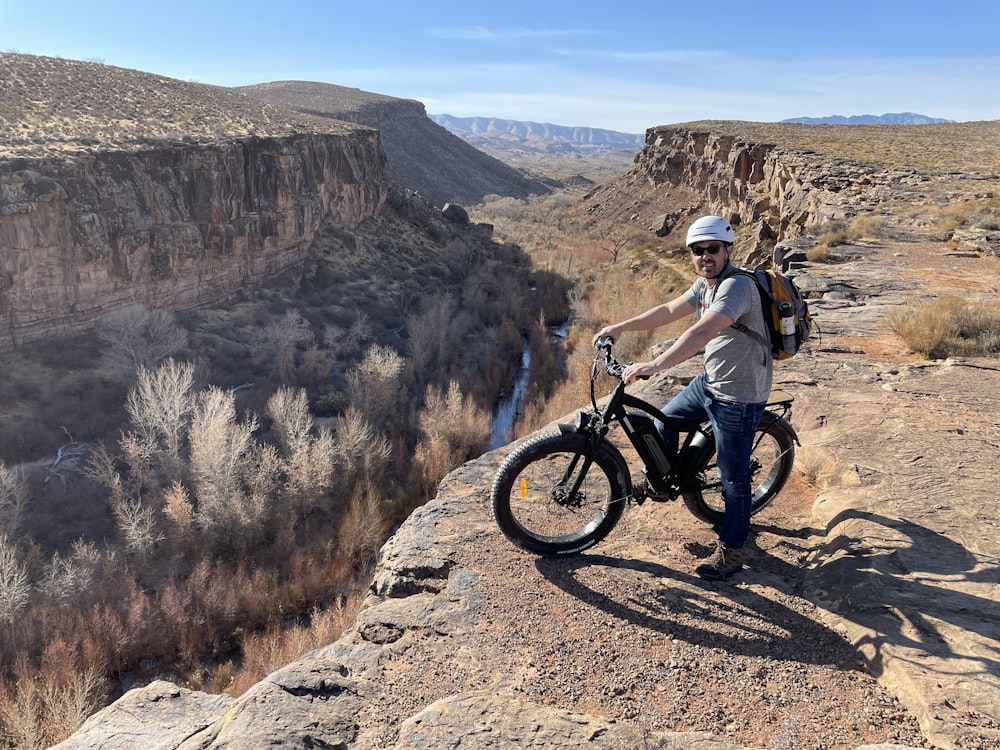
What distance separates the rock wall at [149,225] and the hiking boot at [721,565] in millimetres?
20886

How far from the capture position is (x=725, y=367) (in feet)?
11.1

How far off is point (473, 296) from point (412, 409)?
42.7 feet

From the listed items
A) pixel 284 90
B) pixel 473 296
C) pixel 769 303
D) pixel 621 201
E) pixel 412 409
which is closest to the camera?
pixel 769 303

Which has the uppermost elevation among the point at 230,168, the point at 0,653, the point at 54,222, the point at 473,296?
the point at 230,168

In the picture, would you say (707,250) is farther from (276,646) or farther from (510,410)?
(510,410)

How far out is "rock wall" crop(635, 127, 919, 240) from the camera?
19859 millimetres

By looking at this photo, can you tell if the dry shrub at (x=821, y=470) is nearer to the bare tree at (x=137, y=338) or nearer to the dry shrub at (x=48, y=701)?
the dry shrub at (x=48, y=701)

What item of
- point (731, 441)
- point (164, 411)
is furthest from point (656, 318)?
point (164, 411)

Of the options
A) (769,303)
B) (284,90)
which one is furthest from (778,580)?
(284,90)

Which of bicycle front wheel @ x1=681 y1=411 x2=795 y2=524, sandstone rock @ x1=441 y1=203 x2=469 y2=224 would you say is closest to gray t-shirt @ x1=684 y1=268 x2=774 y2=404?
bicycle front wheel @ x1=681 y1=411 x2=795 y2=524

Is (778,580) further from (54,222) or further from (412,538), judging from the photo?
(54,222)

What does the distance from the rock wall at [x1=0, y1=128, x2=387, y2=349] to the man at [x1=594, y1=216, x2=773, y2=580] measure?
67.4 feet

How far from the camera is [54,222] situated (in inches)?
724

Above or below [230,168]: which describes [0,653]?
below
